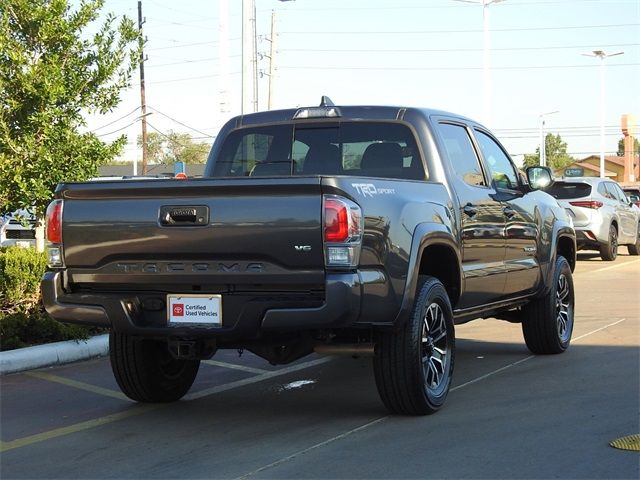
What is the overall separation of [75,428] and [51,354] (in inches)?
90.4

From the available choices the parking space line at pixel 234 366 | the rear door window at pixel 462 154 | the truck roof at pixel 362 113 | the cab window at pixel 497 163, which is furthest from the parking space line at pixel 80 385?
the cab window at pixel 497 163

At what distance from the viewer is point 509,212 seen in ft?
24.3

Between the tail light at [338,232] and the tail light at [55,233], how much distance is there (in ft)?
5.62

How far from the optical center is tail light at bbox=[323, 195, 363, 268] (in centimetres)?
509

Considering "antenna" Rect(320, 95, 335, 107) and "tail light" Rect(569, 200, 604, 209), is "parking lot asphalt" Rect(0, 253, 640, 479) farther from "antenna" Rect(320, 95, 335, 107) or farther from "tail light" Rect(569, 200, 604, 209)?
"tail light" Rect(569, 200, 604, 209)

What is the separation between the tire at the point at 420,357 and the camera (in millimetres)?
5656

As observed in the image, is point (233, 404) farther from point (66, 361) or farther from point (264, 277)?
point (66, 361)

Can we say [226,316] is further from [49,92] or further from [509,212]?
[49,92]

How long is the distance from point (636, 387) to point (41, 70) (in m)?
6.35

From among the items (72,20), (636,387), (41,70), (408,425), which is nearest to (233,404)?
(408,425)

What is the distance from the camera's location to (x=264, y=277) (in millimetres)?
5211

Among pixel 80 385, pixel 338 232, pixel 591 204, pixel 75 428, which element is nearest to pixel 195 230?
pixel 338 232

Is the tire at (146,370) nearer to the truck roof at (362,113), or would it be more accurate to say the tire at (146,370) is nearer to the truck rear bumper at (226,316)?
the truck rear bumper at (226,316)

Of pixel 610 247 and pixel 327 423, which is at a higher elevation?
pixel 610 247
